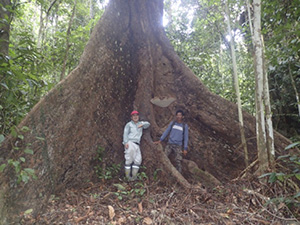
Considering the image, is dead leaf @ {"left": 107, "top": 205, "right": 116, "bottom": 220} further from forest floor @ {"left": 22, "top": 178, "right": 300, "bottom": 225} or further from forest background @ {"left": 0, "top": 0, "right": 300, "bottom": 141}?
forest background @ {"left": 0, "top": 0, "right": 300, "bottom": 141}

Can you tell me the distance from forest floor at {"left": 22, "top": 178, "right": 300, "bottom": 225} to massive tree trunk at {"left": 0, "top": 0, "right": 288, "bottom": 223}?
0.25m

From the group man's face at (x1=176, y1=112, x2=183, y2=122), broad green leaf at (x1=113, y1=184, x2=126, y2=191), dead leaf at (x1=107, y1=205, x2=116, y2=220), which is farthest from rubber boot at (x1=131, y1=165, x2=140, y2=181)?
man's face at (x1=176, y1=112, x2=183, y2=122)

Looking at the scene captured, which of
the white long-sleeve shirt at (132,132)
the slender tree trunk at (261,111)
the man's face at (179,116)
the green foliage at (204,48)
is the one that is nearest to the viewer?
the slender tree trunk at (261,111)

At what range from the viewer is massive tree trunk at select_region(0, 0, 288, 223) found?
3645mm

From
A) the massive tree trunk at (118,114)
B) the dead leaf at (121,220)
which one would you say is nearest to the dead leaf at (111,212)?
the dead leaf at (121,220)

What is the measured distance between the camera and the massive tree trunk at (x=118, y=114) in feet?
12.0

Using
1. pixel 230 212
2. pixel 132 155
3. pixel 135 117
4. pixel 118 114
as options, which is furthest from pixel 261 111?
pixel 118 114

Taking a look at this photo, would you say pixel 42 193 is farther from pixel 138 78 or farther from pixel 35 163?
pixel 138 78

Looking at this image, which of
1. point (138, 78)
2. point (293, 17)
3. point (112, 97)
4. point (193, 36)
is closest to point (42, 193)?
point (112, 97)

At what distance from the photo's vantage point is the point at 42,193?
345 centimetres

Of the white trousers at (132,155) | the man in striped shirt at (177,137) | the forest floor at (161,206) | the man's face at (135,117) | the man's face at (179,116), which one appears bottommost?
the forest floor at (161,206)

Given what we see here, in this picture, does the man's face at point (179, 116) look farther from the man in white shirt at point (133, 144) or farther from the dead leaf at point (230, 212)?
the dead leaf at point (230, 212)

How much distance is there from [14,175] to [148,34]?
453 centimetres

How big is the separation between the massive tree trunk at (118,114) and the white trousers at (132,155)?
178 mm
